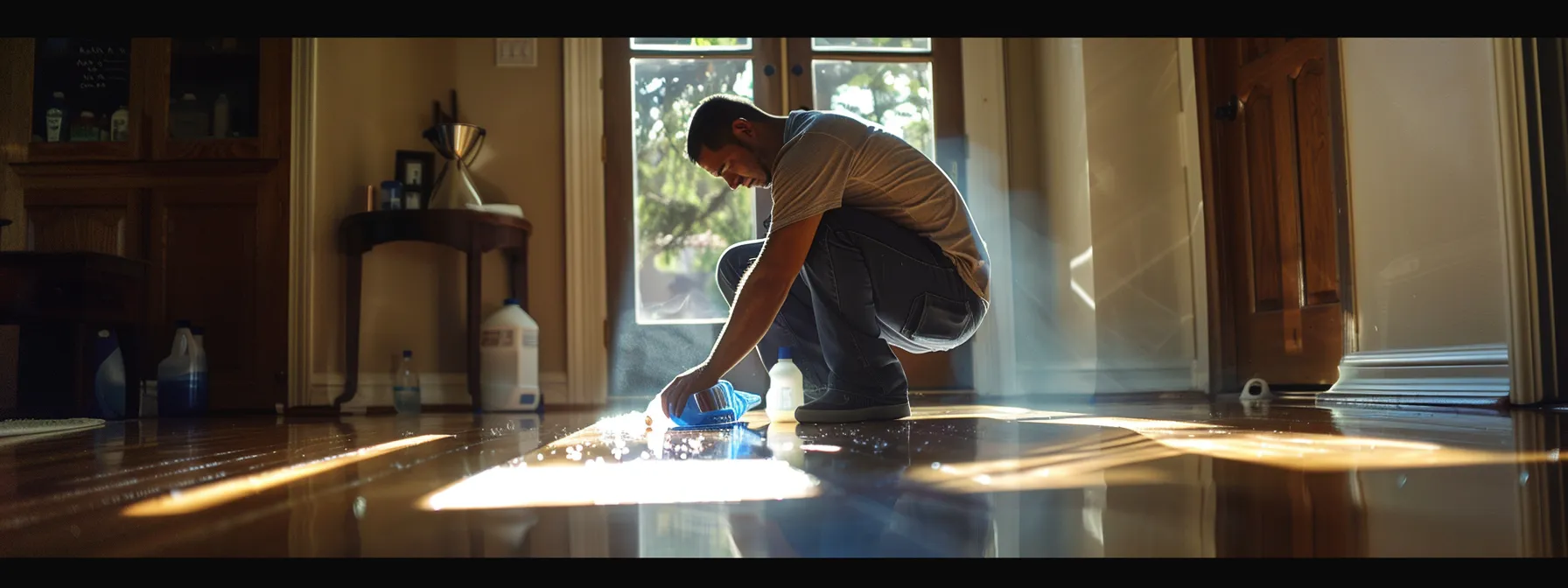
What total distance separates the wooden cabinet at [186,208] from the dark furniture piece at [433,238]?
20 centimetres

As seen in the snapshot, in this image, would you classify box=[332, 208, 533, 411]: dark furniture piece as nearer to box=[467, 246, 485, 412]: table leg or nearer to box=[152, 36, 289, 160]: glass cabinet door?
box=[467, 246, 485, 412]: table leg

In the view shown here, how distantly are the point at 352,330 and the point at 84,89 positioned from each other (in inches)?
45.4

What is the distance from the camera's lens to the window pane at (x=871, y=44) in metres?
3.40

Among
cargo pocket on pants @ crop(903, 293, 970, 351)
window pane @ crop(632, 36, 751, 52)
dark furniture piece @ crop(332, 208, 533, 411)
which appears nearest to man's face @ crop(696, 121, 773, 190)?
cargo pocket on pants @ crop(903, 293, 970, 351)

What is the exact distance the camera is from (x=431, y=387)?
10.3 ft

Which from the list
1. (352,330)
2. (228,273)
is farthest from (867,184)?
(228,273)

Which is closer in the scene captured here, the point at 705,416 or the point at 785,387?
the point at 705,416

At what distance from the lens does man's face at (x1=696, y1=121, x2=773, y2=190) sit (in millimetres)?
1615

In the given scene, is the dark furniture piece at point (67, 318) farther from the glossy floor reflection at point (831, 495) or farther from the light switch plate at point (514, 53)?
the glossy floor reflection at point (831, 495)

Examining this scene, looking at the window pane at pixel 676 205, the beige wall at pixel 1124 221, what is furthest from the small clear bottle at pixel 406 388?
the beige wall at pixel 1124 221

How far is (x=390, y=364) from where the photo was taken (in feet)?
10.3

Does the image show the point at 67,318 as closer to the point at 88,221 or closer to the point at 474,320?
the point at 88,221

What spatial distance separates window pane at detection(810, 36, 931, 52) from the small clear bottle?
1651 millimetres

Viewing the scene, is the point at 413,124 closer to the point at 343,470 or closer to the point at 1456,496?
the point at 343,470
